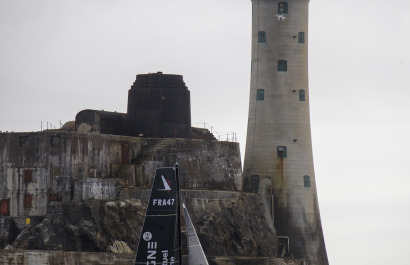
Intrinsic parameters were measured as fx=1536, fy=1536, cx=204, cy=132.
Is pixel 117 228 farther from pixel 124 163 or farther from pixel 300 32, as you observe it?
pixel 300 32

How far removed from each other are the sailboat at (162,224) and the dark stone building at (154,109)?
878 inches

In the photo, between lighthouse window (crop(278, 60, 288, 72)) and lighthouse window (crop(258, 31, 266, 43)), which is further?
lighthouse window (crop(258, 31, 266, 43))

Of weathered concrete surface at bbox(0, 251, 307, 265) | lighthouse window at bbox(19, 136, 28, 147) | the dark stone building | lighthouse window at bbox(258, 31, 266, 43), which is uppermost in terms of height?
lighthouse window at bbox(258, 31, 266, 43)

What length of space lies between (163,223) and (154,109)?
23103 mm

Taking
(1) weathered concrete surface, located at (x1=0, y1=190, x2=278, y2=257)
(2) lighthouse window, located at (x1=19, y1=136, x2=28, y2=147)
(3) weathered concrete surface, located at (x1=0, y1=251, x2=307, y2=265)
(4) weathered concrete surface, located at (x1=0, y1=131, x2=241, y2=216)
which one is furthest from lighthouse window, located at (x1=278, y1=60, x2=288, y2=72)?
(3) weathered concrete surface, located at (x1=0, y1=251, x2=307, y2=265)

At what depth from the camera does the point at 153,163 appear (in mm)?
81812

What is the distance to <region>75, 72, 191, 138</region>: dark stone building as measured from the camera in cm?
8512

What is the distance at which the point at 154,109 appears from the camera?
85.2 metres

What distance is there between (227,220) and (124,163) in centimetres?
626

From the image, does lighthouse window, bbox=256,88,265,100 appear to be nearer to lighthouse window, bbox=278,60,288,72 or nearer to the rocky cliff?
lighthouse window, bbox=278,60,288,72

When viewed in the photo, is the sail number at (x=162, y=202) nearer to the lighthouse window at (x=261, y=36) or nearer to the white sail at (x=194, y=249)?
the white sail at (x=194, y=249)

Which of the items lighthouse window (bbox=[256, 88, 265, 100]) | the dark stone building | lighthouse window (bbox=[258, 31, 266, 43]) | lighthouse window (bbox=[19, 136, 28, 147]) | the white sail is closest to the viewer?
the white sail

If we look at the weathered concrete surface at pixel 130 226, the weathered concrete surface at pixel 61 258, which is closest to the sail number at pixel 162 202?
the weathered concrete surface at pixel 61 258

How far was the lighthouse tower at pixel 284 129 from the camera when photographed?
89.6 meters
